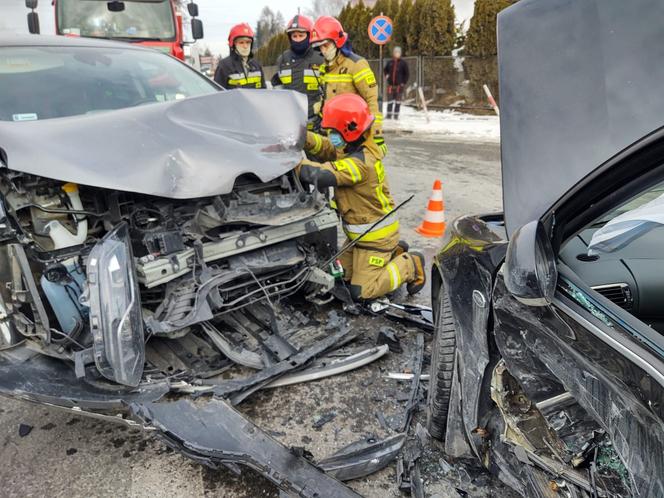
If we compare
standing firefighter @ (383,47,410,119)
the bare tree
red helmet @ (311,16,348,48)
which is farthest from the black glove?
the bare tree

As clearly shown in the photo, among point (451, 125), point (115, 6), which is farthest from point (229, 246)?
point (451, 125)

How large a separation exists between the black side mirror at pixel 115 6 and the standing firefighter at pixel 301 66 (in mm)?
3212

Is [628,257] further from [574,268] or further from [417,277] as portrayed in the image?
[417,277]

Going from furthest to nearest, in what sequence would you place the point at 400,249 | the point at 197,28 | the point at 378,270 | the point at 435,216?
the point at 197,28, the point at 435,216, the point at 400,249, the point at 378,270

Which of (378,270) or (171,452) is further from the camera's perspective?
(378,270)

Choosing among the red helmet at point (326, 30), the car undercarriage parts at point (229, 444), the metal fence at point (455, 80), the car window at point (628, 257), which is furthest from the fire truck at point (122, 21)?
the metal fence at point (455, 80)

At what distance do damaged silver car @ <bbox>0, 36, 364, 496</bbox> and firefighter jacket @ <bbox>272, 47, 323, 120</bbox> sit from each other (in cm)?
321

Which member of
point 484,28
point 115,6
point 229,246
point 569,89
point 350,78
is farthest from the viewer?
point 484,28

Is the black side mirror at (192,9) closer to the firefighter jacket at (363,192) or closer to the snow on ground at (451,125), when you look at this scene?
the snow on ground at (451,125)

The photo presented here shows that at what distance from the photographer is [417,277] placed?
340cm

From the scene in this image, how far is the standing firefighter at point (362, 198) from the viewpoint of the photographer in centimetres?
312

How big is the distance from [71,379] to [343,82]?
409 centimetres

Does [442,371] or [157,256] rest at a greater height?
[157,256]

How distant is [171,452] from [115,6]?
24.5 ft
